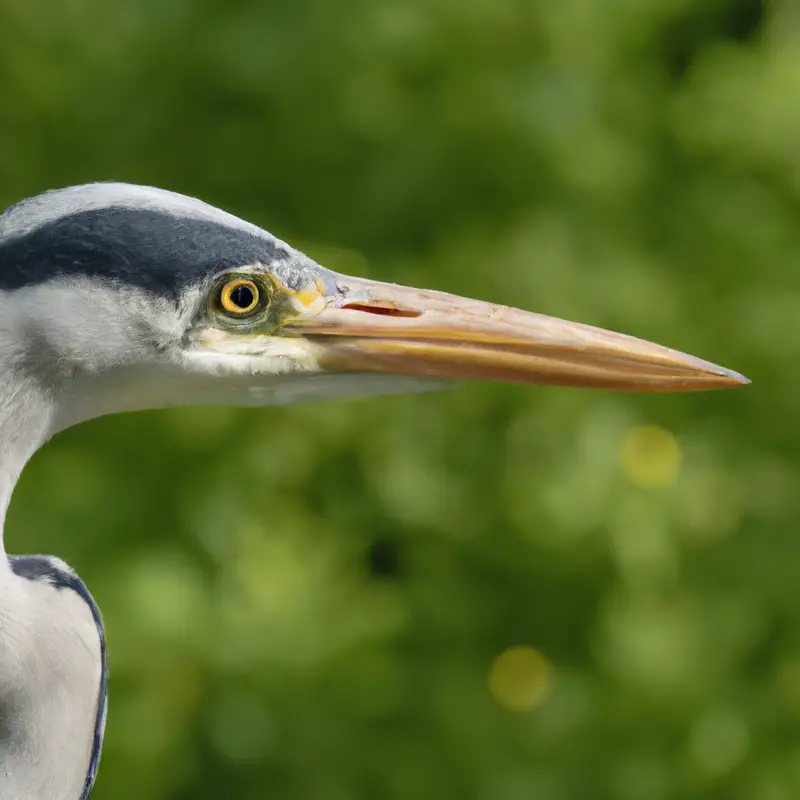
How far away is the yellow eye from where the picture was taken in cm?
122

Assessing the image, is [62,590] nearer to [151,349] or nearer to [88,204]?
[151,349]

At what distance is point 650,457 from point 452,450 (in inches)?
15.5

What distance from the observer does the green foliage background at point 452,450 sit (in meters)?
2.32

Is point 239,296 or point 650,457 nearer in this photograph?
point 239,296

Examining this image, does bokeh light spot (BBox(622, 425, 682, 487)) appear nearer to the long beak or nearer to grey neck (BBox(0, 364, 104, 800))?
the long beak

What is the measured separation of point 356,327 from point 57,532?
1.35 metres

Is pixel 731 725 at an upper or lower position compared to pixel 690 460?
lower

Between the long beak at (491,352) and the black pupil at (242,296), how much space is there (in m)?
0.05

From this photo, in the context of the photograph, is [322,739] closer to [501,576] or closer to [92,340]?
[501,576]

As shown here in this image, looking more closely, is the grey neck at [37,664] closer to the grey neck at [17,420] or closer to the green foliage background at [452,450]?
the grey neck at [17,420]

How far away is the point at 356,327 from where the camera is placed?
1.30 m

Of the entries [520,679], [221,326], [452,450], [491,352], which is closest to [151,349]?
[221,326]

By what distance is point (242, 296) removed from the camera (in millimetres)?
1244

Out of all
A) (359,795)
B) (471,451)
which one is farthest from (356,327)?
(359,795)
